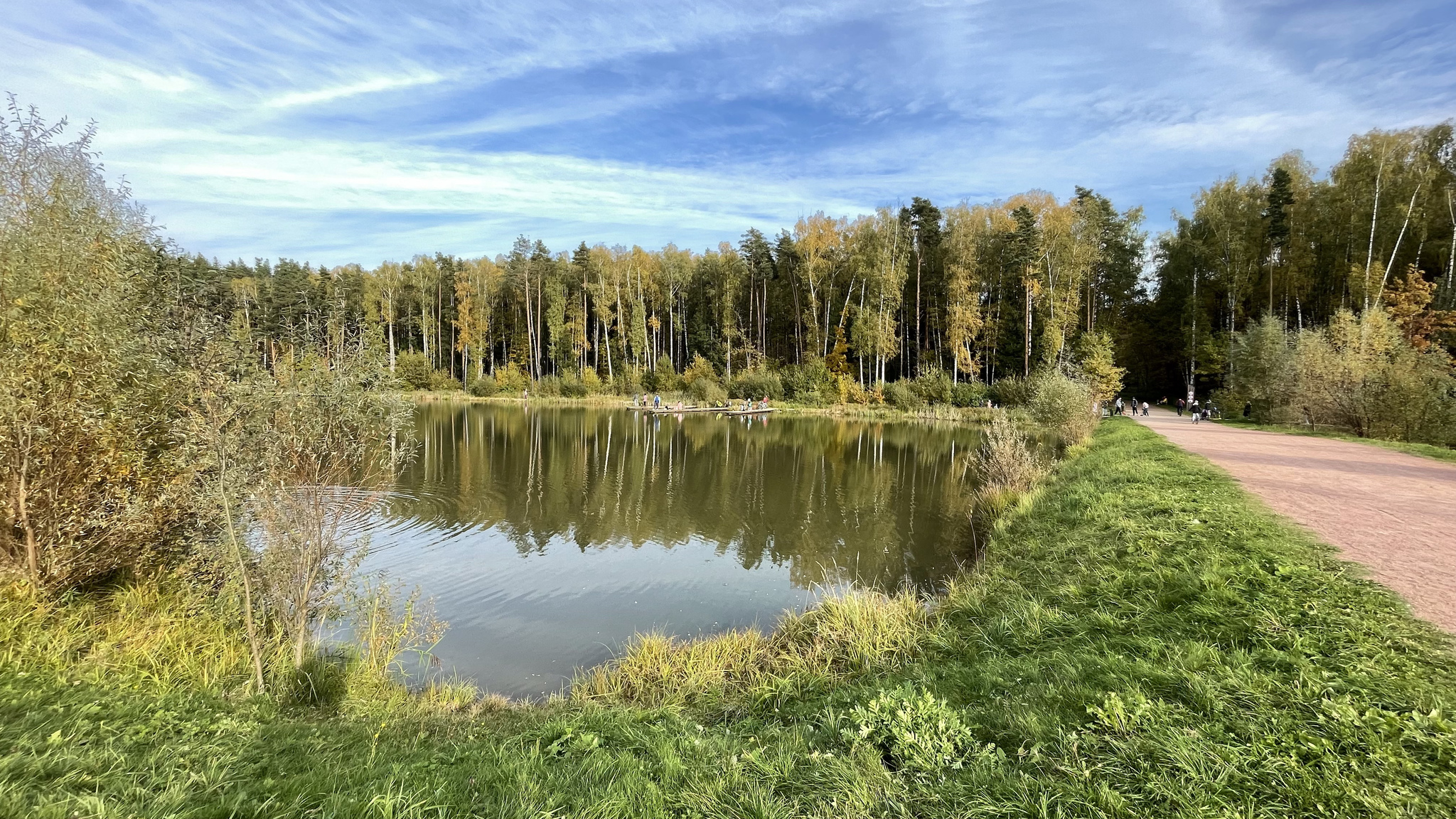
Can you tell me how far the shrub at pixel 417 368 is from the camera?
56.9m

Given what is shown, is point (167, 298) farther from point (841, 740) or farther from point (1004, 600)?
point (1004, 600)

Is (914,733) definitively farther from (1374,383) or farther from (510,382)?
(510,382)

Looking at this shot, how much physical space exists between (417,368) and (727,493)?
5073cm

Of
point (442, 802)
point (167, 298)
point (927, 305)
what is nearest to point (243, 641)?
point (167, 298)

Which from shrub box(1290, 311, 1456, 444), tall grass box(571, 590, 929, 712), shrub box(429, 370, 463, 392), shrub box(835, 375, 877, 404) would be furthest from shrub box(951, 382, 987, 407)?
shrub box(429, 370, 463, 392)

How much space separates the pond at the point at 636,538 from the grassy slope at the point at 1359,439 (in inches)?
413

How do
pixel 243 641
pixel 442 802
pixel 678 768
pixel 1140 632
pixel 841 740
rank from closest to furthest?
1. pixel 442 802
2. pixel 678 768
3. pixel 841 740
4. pixel 1140 632
5. pixel 243 641

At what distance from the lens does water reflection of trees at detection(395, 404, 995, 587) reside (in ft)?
40.5

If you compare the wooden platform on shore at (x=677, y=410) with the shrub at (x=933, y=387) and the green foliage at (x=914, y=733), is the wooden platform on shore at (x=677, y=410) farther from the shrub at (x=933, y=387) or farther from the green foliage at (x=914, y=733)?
the green foliage at (x=914, y=733)

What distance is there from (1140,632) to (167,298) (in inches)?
422

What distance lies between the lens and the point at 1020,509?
1223 cm

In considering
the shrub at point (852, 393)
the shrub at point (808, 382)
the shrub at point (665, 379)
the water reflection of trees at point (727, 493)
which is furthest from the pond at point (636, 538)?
the shrub at point (665, 379)

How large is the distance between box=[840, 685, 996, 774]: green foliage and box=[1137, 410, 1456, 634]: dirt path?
12.4 feet

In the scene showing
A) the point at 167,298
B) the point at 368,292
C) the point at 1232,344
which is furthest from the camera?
the point at 368,292
